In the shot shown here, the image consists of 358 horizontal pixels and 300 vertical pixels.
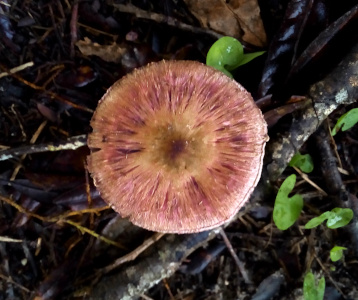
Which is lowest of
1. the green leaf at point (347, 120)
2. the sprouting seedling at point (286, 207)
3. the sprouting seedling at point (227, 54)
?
the sprouting seedling at point (286, 207)

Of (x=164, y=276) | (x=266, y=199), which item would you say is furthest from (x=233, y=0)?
(x=164, y=276)

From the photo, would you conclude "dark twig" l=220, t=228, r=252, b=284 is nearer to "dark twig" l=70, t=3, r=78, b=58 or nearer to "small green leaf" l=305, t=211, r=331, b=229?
"small green leaf" l=305, t=211, r=331, b=229

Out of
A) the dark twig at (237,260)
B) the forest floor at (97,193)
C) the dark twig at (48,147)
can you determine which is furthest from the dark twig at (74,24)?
the dark twig at (237,260)

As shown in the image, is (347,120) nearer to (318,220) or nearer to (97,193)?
(318,220)

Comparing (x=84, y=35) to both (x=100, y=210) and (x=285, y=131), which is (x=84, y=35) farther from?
(x=285, y=131)

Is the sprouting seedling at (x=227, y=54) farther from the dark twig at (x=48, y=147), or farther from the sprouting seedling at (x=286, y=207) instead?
the dark twig at (x=48, y=147)

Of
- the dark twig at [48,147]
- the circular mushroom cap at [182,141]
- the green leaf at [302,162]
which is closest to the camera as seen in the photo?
the circular mushroom cap at [182,141]

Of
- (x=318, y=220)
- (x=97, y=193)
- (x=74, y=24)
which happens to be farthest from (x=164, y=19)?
(x=318, y=220)
